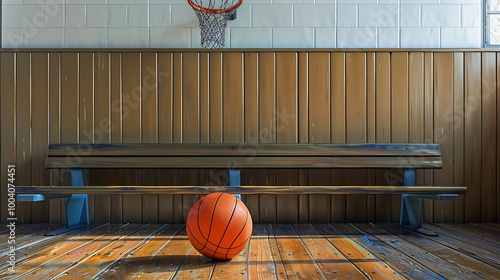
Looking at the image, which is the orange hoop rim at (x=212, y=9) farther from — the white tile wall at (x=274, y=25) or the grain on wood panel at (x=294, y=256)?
the grain on wood panel at (x=294, y=256)

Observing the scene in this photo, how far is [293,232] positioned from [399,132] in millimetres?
1228

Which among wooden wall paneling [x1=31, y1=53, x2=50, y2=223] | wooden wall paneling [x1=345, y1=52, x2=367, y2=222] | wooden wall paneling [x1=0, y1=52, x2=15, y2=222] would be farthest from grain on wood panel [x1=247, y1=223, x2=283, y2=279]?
wooden wall paneling [x1=0, y1=52, x2=15, y2=222]

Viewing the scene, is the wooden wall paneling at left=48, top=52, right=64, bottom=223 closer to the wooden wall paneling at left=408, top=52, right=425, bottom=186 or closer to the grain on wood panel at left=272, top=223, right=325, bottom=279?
the grain on wood panel at left=272, top=223, right=325, bottom=279

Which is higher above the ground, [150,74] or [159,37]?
[159,37]

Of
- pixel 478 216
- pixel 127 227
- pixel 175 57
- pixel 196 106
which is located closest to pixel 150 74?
pixel 175 57

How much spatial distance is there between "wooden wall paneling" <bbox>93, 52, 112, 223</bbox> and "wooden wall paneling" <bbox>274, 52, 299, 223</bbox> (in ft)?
4.42

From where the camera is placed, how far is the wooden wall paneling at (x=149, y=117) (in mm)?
3389

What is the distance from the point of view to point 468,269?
1.95 m

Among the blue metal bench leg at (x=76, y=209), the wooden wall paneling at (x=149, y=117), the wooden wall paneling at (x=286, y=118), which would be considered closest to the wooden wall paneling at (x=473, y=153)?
the wooden wall paneling at (x=286, y=118)

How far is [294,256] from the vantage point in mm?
2223

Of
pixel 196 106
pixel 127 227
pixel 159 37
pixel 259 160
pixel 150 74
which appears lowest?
pixel 127 227

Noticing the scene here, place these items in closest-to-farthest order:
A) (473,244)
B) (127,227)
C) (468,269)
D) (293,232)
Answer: (468,269), (473,244), (293,232), (127,227)

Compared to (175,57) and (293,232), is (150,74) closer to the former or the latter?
(175,57)

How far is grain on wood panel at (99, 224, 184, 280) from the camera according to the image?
1.89 m
